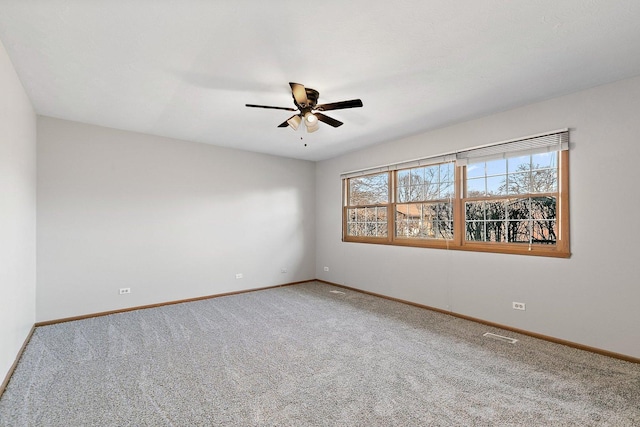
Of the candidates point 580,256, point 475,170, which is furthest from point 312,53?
point 580,256

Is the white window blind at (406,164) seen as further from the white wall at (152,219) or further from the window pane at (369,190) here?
the white wall at (152,219)

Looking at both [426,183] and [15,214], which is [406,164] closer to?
[426,183]

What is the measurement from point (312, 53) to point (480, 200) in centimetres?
287

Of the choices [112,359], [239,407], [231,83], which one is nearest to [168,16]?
[231,83]

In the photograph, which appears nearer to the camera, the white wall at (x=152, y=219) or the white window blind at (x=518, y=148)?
the white window blind at (x=518, y=148)

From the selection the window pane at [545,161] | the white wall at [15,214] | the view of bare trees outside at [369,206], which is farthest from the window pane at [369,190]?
the white wall at [15,214]

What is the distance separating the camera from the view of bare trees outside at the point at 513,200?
3.36 meters

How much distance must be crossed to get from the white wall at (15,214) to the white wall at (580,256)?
14.8 ft

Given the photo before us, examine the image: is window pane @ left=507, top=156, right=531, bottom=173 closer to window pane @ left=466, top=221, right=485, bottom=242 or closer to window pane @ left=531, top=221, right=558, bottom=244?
window pane @ left=531, top=221, right=558, bottom=244

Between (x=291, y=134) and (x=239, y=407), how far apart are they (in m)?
3.48

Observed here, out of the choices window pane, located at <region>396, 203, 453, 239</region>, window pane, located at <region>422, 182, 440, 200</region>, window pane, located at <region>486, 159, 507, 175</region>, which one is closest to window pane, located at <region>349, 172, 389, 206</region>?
window pane, located at <region>396, 203, 453, 239</region>

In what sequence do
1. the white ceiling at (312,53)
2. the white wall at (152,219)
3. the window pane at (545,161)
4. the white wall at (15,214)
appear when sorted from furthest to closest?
the white wall at (152,219), the window pane at (545,161), the white wall at (15,214), the white ceiling at (312,53)

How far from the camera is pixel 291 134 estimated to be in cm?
450

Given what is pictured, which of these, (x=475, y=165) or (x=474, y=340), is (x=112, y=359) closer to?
(x=474, y=340)
